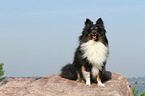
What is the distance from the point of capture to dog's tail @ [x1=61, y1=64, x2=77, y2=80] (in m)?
9.30

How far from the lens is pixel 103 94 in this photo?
7.58 m

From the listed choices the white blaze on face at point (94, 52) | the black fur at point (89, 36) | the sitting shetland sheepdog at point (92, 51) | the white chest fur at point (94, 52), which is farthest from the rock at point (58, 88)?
the white chest fur at point (94, 52)

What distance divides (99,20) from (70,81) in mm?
2910

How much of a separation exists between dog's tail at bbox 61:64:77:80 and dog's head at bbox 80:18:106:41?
1784mm

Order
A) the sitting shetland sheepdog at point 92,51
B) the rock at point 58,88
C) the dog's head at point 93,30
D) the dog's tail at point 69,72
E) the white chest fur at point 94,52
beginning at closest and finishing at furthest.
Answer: the rock at point 58,88
the dog's head at point 93,30
the sitting shetland sheepdog at point 92,51
the white chest fur at point 94,52
the dog's tail at point 69,72

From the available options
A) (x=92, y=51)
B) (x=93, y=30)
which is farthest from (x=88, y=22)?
(x=92, y=51)

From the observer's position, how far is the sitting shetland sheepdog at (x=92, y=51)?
8.04 metres

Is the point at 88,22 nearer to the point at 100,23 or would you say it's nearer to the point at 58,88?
the point at 100,23

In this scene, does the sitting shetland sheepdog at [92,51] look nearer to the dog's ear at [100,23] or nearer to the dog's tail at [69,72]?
the dog's ear at [100,23]

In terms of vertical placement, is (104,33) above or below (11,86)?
above

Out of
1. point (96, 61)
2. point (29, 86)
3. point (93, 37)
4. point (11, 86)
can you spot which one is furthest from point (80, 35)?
point (11, 86)

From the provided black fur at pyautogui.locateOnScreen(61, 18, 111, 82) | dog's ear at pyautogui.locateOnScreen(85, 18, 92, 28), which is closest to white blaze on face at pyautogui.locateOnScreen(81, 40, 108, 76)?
black fur at pyautogui.locateOnScreen(61, 18, 111, 82)

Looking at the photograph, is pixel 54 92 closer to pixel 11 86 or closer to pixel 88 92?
pixel 88 92

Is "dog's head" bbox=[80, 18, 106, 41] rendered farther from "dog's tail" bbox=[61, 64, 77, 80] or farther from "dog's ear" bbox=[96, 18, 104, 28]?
"dog's tail" bbox=[61, 64, 77, 80]
